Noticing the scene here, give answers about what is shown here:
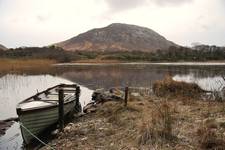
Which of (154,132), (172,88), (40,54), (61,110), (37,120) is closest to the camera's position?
(154,132)

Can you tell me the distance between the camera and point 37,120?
12.5 meters

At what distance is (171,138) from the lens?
9.20m

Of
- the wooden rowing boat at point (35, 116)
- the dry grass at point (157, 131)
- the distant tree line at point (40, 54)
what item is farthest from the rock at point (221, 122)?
the distant tree line at point (40, 54)

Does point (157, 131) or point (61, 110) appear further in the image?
point (61, 110)

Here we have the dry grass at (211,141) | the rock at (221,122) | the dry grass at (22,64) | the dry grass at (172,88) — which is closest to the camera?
the dry grass at (211,141)

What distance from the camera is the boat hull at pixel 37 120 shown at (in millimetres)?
Answer: 11945

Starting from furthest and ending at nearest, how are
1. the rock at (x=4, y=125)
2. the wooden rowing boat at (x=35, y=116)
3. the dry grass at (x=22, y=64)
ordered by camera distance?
the dry grass at (x=22, y=64)
the rock at (x=4, y=125)
the wooden rowing boat at (x=35, y=116)

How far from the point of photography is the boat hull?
39.2 feet

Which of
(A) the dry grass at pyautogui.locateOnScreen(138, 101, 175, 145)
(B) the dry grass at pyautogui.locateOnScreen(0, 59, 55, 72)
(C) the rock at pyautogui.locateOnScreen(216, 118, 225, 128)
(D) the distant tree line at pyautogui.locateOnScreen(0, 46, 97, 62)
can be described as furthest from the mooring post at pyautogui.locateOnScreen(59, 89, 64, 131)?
(D) the distant tree line at pyautogui.locateOnScreen(0, 46, 97, 62)

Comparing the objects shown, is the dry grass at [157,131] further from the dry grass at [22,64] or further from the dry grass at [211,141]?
the dry grass at [22,64]

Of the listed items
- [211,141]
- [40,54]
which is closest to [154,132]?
[211,141]

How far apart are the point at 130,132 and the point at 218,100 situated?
8.03m

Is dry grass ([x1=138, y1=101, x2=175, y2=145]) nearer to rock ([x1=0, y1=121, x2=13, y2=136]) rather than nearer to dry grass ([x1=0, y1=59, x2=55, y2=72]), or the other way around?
rock ([x1=0, y1=121, x2=13, y2=136])

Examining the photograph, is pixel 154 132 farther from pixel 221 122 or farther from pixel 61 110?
pixel 61 110
